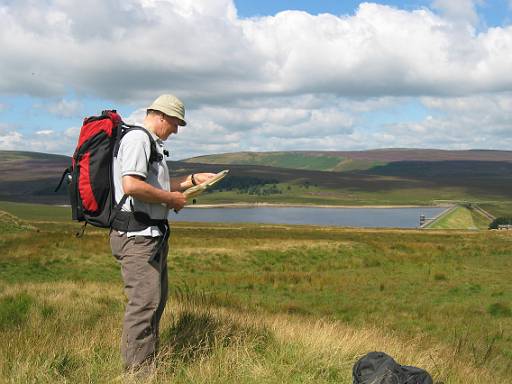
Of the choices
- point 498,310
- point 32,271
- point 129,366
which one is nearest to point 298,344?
point 129,366

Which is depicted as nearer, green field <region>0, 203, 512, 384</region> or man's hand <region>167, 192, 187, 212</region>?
A: man's hand <region>167, 192, 187, 212</region>

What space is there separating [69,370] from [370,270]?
67.2ft

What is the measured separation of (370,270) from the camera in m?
23.4

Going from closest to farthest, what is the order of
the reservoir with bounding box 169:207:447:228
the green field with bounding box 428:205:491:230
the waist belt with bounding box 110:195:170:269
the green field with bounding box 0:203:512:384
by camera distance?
the waist belt with bounding box 110:195:170:269
the green field with bounding box 0:203:512:384
the green field with bounding box 428:205:491:230
the reservoir with bounding box 169:207:447:228

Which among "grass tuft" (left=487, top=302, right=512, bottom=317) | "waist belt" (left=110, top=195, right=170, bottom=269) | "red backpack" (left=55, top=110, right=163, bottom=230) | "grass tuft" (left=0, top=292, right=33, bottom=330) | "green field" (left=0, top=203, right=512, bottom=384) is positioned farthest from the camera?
"grass tuft" (left=487, top=302, right=512, bottom=317)

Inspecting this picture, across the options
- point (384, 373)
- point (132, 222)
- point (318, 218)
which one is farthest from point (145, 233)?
point (318, 218)

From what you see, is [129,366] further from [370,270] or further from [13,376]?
[370,270]

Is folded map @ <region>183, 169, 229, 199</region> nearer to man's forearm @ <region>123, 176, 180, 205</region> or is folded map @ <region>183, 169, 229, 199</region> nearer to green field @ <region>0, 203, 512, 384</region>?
man's forearm @ <region>123, 176, 180, 205</region>

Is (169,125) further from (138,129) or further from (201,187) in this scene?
(201,187)

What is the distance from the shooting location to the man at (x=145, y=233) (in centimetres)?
409

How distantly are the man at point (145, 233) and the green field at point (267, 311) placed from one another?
0.24m

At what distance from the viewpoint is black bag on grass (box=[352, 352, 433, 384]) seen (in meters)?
4.02

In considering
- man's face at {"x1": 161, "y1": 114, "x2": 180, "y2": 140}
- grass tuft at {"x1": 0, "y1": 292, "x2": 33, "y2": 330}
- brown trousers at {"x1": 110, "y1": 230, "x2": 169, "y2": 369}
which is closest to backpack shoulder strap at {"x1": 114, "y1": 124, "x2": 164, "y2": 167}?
man's face at {"x1": 161, "y1": 114, "x2": 180, "y2": 140}

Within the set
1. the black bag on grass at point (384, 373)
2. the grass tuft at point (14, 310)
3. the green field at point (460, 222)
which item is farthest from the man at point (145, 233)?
the green field at point (460, 222)
